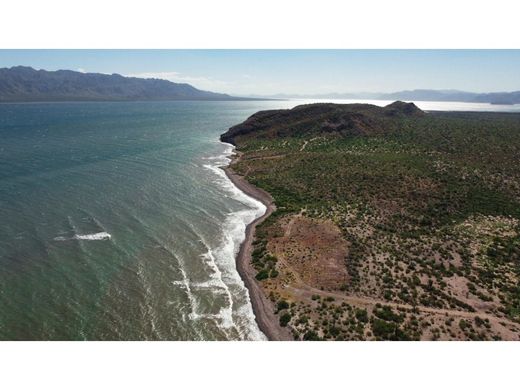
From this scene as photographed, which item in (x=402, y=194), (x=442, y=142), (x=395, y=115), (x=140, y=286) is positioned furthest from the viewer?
(x=395, y=115)

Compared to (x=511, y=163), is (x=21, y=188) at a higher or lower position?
lower

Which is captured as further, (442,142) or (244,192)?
(442,142)

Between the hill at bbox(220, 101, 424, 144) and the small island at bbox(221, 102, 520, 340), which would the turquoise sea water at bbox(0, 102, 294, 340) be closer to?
the small island at bbox(221, 102, 520, 340)

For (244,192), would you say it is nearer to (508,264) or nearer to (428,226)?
(428,226)

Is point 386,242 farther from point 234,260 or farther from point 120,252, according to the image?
point 120,252

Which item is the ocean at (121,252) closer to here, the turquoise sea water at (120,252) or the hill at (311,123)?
the turquoise sea water at (120,252)

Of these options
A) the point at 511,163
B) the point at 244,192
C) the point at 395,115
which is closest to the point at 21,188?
the point at 244,192
